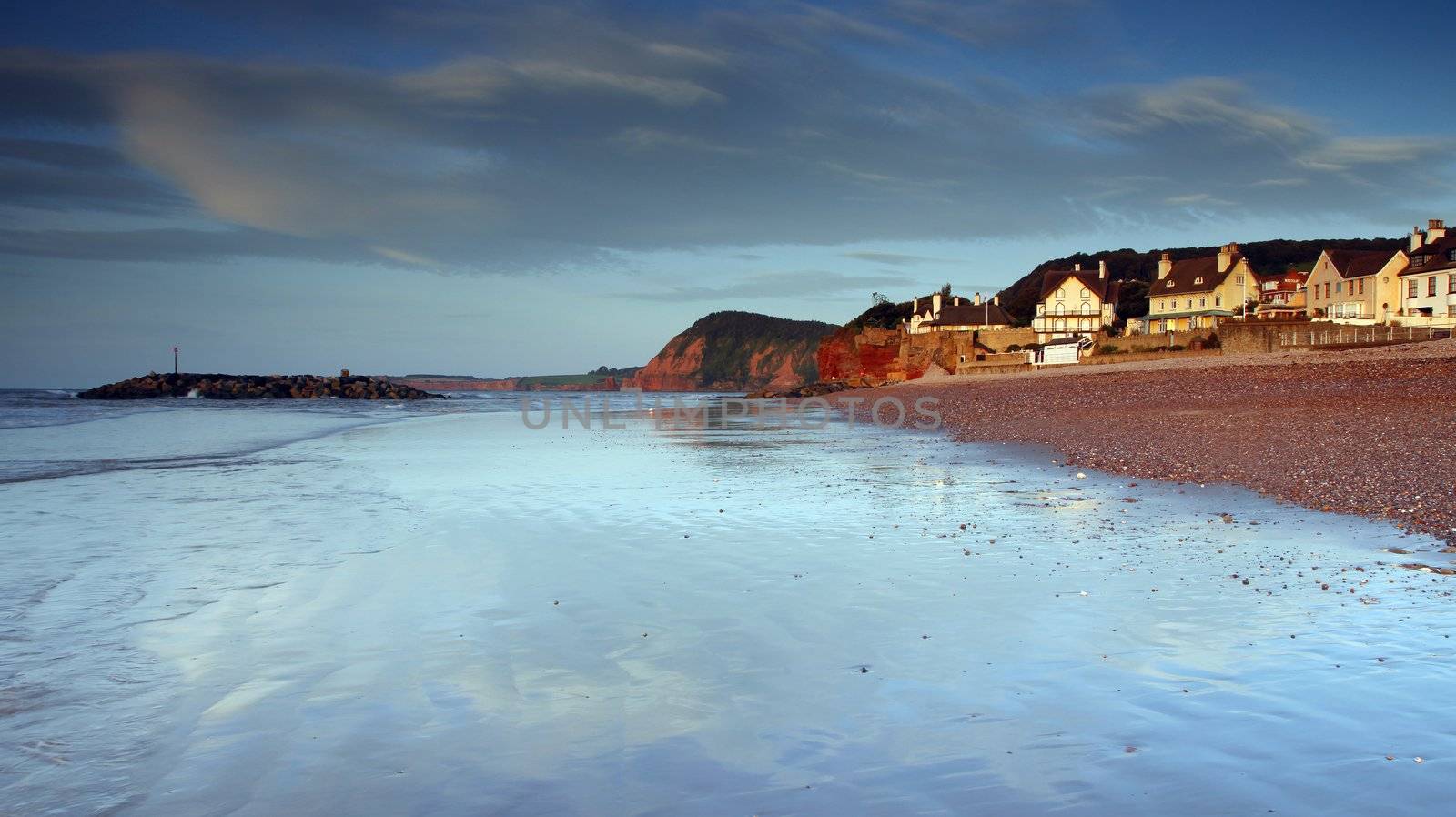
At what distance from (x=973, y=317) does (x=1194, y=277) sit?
18.5m

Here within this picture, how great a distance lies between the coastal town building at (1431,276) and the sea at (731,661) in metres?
41.6

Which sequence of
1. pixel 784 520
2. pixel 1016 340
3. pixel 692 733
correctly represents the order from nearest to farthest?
pixel 692 733, pixel 784 520, pixel 1016 340

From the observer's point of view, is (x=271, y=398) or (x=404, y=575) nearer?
(x=404, y=575)

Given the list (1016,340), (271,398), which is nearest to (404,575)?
(1016,340)

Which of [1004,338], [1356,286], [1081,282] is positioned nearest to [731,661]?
[1356,286]

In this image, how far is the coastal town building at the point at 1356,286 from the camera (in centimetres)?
4748

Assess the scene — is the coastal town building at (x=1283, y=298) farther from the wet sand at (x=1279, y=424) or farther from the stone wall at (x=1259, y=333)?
the wet sand at (x=1279, y=424)

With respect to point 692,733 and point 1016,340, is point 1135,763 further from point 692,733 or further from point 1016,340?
point 1016,340

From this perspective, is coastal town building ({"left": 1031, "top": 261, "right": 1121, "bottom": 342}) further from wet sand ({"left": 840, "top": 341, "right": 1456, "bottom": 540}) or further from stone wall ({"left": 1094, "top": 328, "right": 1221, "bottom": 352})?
wet sand ({"left": 840, "top": 341, "right": 1456, "bottom": 540})

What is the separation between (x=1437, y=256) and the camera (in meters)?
43.8

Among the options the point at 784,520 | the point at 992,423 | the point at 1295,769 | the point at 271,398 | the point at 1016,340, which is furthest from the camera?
the point at 271,398

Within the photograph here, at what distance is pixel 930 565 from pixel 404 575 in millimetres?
4612

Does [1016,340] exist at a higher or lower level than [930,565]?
higher

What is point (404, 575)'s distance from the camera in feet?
26.4
